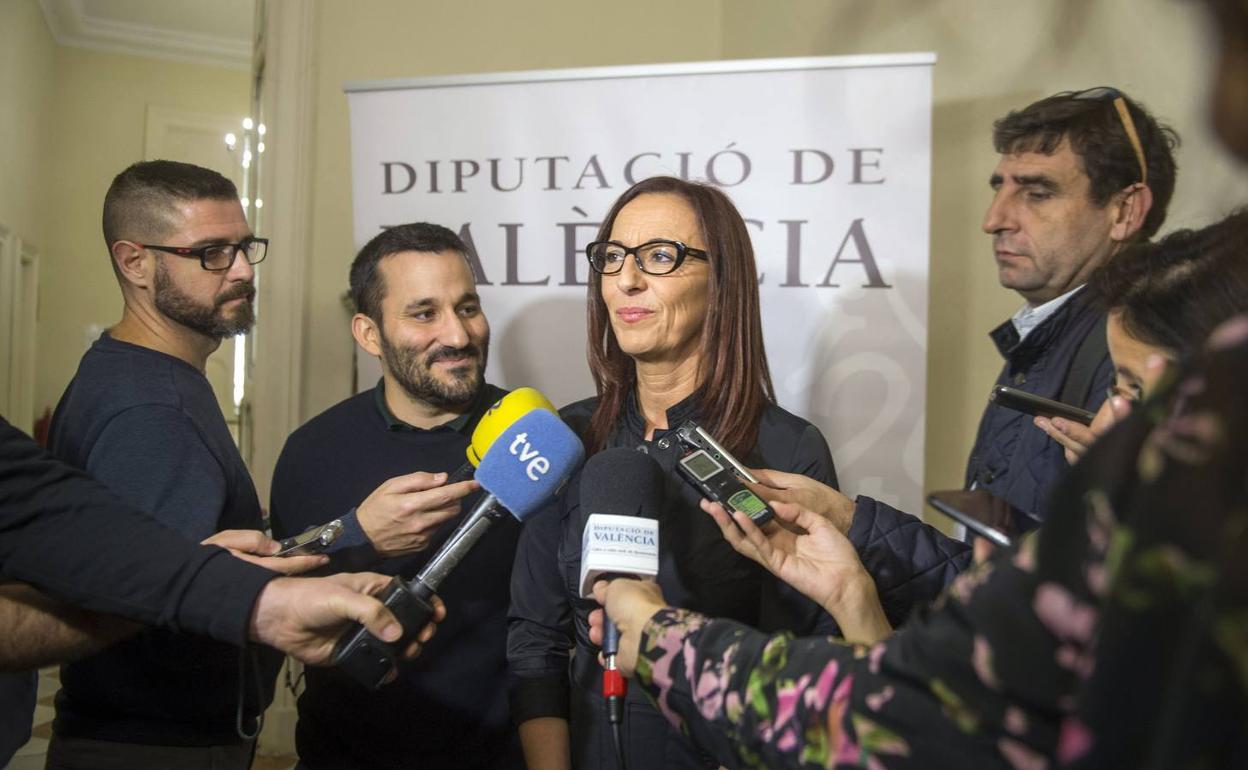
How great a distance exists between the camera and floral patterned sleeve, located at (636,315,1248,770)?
1.75 feet

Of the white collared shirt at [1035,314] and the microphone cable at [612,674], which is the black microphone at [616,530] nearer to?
Answer: the microphone cable at [612,674]

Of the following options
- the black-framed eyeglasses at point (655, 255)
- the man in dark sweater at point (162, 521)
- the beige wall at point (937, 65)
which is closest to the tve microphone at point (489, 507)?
the man in dark sweater at point (162, 521)

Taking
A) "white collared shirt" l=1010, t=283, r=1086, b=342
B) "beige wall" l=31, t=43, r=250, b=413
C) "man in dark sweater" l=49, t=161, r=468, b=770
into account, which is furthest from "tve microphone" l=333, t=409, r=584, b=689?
"beige wall" l=31, t=43, r=250, b=413

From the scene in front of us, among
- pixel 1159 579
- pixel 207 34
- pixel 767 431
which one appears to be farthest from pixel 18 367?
pixel 1159 579

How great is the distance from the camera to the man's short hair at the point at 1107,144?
2.03m

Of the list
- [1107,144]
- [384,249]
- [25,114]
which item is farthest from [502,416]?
[25,114]

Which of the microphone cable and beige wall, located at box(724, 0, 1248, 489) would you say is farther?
beige wall, located at box(724, 0, 1248, 489)

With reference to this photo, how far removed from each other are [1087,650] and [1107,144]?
1.69 m

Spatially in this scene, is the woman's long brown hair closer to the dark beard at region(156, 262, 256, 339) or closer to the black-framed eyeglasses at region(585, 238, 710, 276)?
the black-framed eyeglasses at region(585, 238, 710, 276)

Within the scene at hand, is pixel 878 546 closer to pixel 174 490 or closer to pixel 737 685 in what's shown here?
pixel 737 685

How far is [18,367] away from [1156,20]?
588 centimetres

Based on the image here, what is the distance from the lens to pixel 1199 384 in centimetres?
56

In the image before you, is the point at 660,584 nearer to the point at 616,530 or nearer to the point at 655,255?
the point at 616,530

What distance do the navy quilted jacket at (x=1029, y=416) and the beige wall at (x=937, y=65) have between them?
58cm
